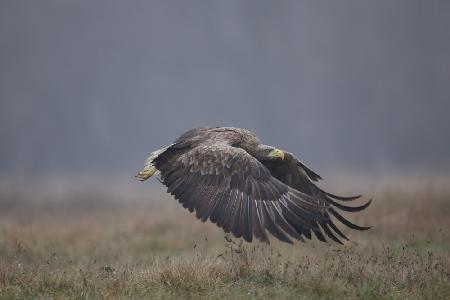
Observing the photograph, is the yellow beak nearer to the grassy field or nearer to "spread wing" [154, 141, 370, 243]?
"spread wing" [154, 141, 370, 243]

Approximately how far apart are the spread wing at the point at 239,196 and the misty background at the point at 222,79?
77.7 meters

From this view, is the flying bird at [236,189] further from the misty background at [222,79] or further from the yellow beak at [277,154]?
the misty background at [222,79]

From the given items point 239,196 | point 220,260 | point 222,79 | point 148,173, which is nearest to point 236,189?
point 239,196

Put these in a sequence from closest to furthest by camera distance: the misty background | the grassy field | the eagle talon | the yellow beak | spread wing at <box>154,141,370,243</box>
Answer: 1. the grassy field
2. spread wing at <box>154,141,370,243</box>
3. the yellow beak
4. the eagle talon
5. the misty background

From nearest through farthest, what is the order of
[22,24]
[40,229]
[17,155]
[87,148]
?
1. [40,229]
2. [17,155]
3. [87,148]
4. [22,24]

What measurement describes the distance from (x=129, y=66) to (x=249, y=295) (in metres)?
109

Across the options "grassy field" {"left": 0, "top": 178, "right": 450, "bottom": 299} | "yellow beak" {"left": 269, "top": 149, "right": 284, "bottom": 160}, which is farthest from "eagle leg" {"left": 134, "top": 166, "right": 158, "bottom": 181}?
"yellow beak" {"left": 269, "top": 149, "right": 284, "bottom": 160}

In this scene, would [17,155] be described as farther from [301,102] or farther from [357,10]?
[357,10]

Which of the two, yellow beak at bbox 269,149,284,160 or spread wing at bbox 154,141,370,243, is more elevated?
yellow beak at bbox 269,149,284,160

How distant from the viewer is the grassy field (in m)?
8.73

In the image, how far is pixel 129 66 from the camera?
11562 centimetres

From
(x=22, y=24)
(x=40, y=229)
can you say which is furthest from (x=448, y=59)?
(x=40, y=229)

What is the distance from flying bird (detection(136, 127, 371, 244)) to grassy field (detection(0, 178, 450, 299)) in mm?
419

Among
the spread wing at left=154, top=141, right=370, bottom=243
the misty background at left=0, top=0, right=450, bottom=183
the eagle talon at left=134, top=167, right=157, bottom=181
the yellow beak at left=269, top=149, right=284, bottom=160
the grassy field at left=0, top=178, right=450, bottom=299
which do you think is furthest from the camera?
the misty background at left=0, top=0, right=450, bottom=183
